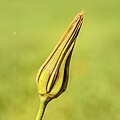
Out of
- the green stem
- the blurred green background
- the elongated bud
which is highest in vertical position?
the blurred green background

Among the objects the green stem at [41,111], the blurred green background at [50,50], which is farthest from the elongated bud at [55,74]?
the blurred green background at [50,50]

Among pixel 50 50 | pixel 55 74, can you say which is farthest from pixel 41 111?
pixel 50 50

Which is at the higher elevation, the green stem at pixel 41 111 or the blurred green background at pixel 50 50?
the blurred green background at pixel 50 50

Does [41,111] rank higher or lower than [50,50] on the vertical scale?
lower

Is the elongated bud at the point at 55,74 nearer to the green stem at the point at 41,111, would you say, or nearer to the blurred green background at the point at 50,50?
the green stem at the point at 41,111

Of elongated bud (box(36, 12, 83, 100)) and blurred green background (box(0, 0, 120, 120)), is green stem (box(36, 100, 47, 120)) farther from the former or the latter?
blurred green background (box(0, 0, 120, 120))

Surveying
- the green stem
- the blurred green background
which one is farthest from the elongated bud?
the blurred green background

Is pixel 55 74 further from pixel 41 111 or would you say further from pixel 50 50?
pixel 50 50

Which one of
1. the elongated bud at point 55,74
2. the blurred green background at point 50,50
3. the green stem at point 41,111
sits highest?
the blurred green background at point 50,50

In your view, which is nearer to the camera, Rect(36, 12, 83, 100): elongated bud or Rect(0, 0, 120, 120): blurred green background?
Rect(36, 12, 83, 100): elongated bud

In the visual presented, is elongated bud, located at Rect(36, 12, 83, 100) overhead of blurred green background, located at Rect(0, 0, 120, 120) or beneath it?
beneath
